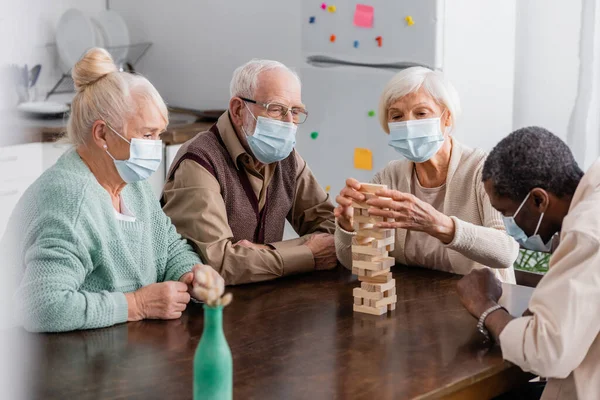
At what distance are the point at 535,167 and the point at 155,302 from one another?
2.86 feet

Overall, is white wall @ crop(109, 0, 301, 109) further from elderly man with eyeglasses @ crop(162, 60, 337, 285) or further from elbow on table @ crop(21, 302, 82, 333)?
elbow on table @ crop(21, 302, 82, 333)

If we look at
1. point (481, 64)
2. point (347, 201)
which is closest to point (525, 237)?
point (347, 201)

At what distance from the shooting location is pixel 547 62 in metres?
3.45

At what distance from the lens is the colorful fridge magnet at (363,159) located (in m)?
3.50

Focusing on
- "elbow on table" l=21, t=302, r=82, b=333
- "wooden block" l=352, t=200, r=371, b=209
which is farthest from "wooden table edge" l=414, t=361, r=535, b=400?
"elbow on table" l=21, t=302, r=82, b=333

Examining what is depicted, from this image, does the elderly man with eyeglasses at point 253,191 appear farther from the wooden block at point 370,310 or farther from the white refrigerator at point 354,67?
the white refrigerator at point 354,67

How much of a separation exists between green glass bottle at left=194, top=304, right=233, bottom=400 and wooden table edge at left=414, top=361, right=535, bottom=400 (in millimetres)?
425

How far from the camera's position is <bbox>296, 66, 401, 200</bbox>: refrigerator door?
11.3 ft

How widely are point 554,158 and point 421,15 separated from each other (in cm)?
188

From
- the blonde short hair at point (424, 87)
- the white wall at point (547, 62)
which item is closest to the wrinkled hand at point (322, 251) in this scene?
the blonde short hair at point (424, 87)

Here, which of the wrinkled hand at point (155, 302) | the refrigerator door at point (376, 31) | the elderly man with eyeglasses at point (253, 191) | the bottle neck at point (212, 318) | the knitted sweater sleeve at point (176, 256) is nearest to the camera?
the bottle neck at point (212, 318)

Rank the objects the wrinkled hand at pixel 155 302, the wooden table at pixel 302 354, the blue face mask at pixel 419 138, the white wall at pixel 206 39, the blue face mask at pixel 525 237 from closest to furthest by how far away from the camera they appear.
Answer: the wooden table at pixel 302 354, the blue face mask at pixel 525 237, the wrinkled hand at pixel 155 302, the blue face mask at pixel 419 138, the white wall at pixel 206 39

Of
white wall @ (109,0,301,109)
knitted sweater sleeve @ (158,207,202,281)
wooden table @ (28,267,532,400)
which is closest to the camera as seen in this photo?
wooden table @ (28,267,532,400)

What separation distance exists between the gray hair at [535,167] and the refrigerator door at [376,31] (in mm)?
1745
